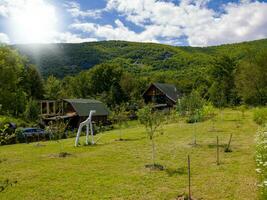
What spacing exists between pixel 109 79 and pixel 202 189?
70066 millimetres

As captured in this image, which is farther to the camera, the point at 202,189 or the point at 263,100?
the point at 263,100

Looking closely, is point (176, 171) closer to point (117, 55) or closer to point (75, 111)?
point (75, 111)

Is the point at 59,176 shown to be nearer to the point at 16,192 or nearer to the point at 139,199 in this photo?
the point at 16,192

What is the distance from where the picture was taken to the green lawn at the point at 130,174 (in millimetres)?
11469

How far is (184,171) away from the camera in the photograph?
14.5m

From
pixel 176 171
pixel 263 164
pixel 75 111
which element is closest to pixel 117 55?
pixel 75 111

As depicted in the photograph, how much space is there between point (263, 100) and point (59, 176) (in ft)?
156

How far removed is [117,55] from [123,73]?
224ft

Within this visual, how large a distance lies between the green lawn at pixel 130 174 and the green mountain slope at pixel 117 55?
102204mm

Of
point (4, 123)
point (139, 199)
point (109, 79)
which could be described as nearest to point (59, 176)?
point (139, 199)

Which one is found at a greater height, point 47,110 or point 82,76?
point 82,76

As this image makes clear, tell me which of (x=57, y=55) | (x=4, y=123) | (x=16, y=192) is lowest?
(x=16, y=192)

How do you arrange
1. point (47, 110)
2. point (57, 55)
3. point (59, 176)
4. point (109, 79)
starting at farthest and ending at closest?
point (57, 55) < point (109, 79) < point (47, 110) < point (59, 176)

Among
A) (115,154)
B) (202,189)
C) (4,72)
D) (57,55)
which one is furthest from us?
(57,55)
